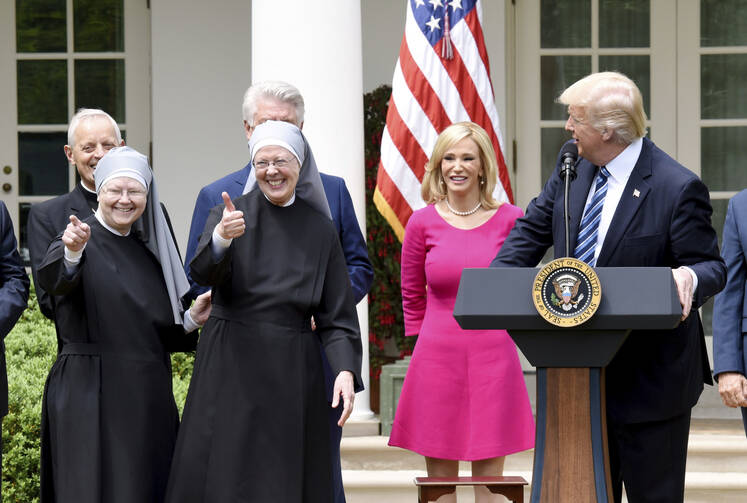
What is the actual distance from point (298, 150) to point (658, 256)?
4.17 feet

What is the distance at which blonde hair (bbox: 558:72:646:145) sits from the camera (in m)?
3.69

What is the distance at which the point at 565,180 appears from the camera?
142 inches

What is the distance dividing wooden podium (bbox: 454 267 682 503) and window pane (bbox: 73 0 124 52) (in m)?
6.55

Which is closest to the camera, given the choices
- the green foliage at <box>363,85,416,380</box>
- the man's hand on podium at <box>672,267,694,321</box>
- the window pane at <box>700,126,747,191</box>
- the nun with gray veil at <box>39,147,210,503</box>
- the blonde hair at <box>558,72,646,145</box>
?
the man's hand on podium at <box>672,267,694,321</box>

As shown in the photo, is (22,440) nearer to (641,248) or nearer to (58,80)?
(641,248)

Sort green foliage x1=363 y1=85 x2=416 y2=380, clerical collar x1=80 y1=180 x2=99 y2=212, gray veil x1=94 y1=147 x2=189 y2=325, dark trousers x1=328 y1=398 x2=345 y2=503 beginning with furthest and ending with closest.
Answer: green foliage x1=363 y1=85 x2=416 y2=380, clerical collar x1=80 y1=180 x2=99 y2=212, dark trousers x1=328 y1=398 x2=345 y2=503, gray veil x1=94 y1=147 x2=189 y2=325

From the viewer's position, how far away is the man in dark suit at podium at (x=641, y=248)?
3674 mm

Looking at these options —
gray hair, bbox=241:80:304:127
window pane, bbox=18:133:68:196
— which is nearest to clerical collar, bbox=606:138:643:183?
gray hair, bbox=241:80:304:127

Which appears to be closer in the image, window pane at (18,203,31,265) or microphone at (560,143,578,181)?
microphone at (560,143,578,181)

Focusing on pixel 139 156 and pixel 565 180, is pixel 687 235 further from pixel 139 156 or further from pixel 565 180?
pixel 139 156

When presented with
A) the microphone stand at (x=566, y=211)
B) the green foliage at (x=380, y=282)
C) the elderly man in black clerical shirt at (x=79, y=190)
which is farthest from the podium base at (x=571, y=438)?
the green foliage at (x=380, y=282)

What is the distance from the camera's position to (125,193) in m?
4.08

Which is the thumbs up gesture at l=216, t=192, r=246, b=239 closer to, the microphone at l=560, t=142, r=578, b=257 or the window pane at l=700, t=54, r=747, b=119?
the microphone at l=560, t=142, r=578, b=257

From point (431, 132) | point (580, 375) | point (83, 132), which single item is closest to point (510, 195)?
point (431, 132)
